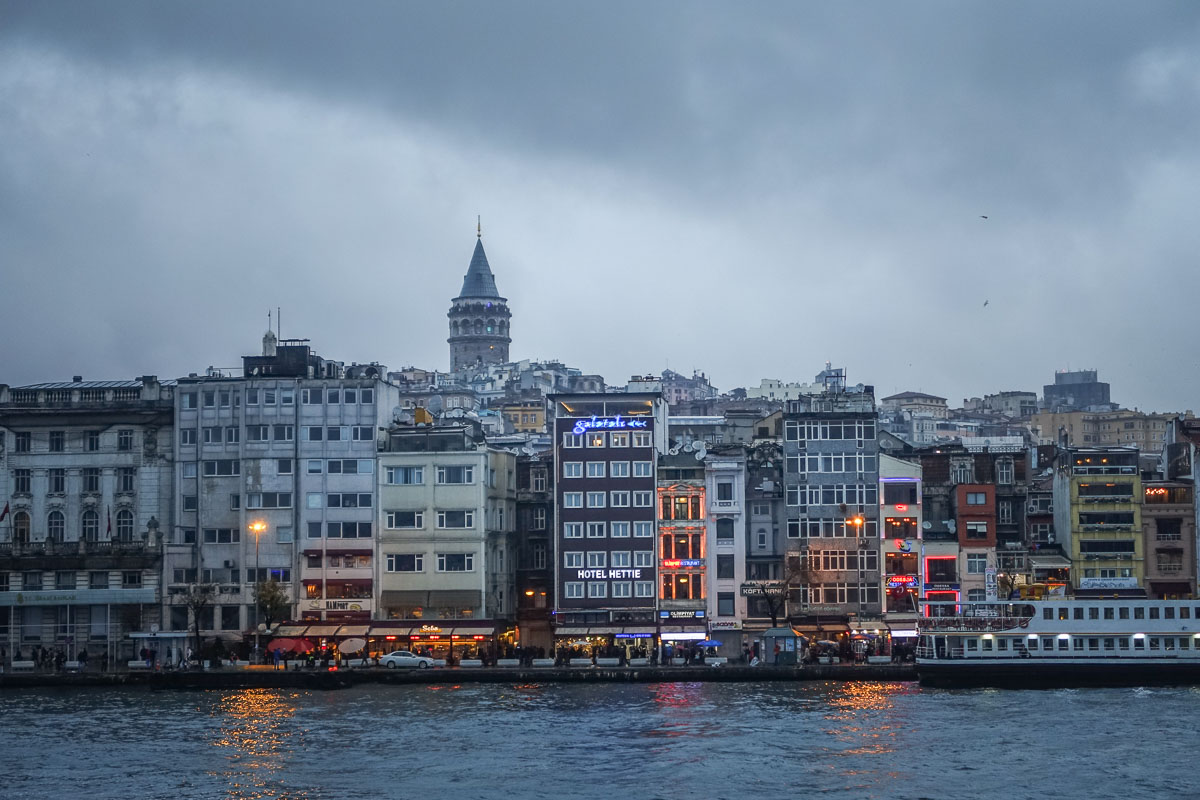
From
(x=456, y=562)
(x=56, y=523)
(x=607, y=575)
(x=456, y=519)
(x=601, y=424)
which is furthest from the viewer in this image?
(x=56, y=523)

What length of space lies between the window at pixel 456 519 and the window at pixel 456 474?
74.2 inches

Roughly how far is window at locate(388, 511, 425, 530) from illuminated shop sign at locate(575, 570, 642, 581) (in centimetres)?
977

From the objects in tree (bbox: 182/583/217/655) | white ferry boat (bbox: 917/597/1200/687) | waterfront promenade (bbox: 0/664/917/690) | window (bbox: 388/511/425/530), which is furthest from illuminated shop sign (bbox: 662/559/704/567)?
tree (bbox: 182/583/217/655)

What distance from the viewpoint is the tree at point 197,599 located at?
108 m

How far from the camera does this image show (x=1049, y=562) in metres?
115

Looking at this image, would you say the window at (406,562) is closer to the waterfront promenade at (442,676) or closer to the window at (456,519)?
the window at (456,519)

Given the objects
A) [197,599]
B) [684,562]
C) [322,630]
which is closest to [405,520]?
[322,630]

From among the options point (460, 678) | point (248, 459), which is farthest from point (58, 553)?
point (460, 678)

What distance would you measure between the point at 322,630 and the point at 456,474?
12.0m

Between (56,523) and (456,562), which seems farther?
(56,523)

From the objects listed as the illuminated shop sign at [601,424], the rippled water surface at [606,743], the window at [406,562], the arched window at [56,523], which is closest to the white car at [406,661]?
the rippled water surface at [606,743]

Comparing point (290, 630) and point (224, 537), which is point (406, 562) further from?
point (224, 537)

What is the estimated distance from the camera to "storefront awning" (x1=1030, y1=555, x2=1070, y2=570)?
376ft

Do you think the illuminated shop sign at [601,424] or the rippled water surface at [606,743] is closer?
the rippled water surface at [606,743]
